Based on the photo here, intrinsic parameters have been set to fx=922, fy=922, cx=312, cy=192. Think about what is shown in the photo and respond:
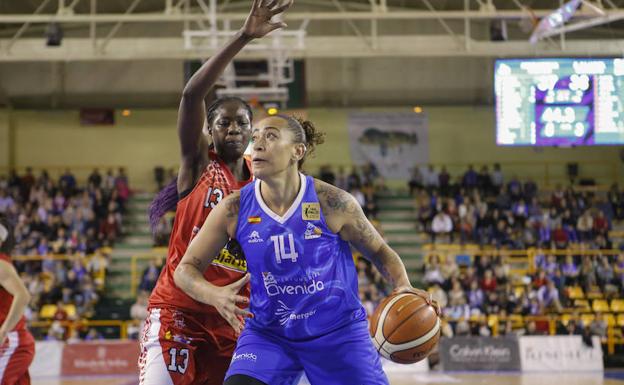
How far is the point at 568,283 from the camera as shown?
2133cm

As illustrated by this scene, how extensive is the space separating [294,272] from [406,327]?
2.02ft

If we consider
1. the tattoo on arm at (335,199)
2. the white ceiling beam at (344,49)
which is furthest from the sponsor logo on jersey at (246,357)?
the white ceiling beam at (344,49)

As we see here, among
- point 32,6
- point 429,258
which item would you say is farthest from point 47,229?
point 429,258

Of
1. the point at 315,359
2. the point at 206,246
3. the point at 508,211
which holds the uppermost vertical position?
the point at 206,246

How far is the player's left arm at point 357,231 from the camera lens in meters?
4.63

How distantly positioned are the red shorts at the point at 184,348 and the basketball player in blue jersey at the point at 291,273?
331 mm

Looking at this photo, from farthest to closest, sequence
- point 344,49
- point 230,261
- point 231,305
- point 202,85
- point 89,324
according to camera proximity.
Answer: point 344,49 < point 89,324 < point 230,261 < point 202,85 < point 231,305

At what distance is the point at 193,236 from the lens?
4965 mm

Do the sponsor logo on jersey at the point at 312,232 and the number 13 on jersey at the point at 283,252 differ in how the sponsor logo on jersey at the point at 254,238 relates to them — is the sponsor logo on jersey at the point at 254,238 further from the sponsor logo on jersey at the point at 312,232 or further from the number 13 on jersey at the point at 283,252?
the sponsor logo on jersey at the point at 312,232

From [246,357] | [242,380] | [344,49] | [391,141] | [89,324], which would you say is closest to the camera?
[242,380]

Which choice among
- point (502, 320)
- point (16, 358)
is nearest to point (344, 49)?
point (502, 320)

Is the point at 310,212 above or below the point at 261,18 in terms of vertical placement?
below

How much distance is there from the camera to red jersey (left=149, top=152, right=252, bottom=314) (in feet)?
16.1

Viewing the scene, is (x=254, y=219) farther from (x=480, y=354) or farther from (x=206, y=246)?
(x=480, y=354)
